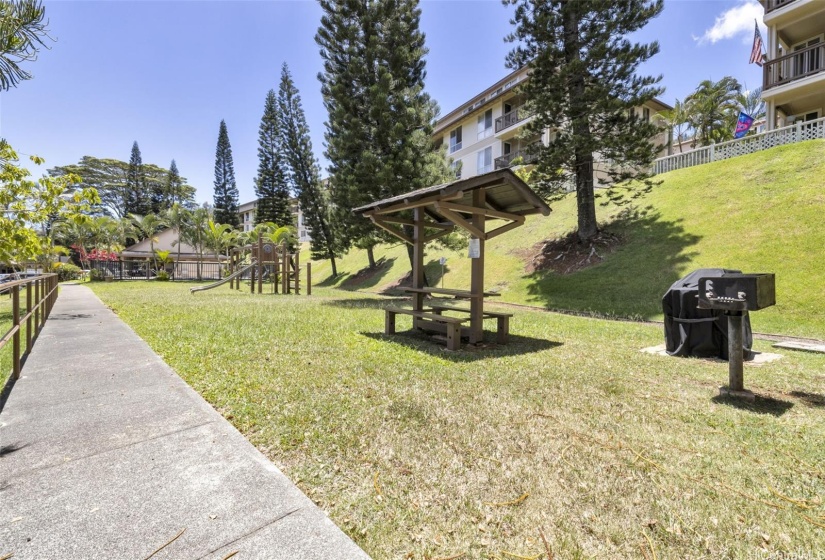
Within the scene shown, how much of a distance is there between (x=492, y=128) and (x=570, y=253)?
1677 cm

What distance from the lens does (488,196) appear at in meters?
6.96

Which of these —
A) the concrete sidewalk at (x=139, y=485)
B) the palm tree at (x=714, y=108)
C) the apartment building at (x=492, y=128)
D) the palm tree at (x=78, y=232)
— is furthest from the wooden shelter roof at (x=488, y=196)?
the palm tree at (x=78, y=232)

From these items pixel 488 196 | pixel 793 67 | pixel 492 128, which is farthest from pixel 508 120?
pixel 488 196

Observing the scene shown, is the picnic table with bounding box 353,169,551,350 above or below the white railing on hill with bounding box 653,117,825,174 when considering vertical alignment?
below

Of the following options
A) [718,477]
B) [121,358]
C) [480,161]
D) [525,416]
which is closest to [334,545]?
[525,416]

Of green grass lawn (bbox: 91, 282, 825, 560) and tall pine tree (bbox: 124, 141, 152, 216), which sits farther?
tall pine tree (bbox: 124, 141, 152, 216)

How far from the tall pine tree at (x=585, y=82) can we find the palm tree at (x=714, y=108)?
1705cm

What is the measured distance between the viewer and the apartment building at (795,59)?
16078 mm

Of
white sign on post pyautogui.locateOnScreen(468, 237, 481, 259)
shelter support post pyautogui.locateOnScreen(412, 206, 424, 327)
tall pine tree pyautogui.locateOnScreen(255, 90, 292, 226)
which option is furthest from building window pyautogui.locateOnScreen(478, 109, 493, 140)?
white sign on post pyautogui.locateOnScreen(468, 237, 481, 259)

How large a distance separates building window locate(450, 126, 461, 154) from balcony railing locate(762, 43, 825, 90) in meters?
19.8

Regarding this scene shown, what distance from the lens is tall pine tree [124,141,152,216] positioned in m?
54.4

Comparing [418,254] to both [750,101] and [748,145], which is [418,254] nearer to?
[748,145]

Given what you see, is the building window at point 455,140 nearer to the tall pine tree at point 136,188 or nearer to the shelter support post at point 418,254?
the shelter support post at point 418,254

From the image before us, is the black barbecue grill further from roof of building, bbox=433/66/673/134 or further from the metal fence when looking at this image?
the metal fence
